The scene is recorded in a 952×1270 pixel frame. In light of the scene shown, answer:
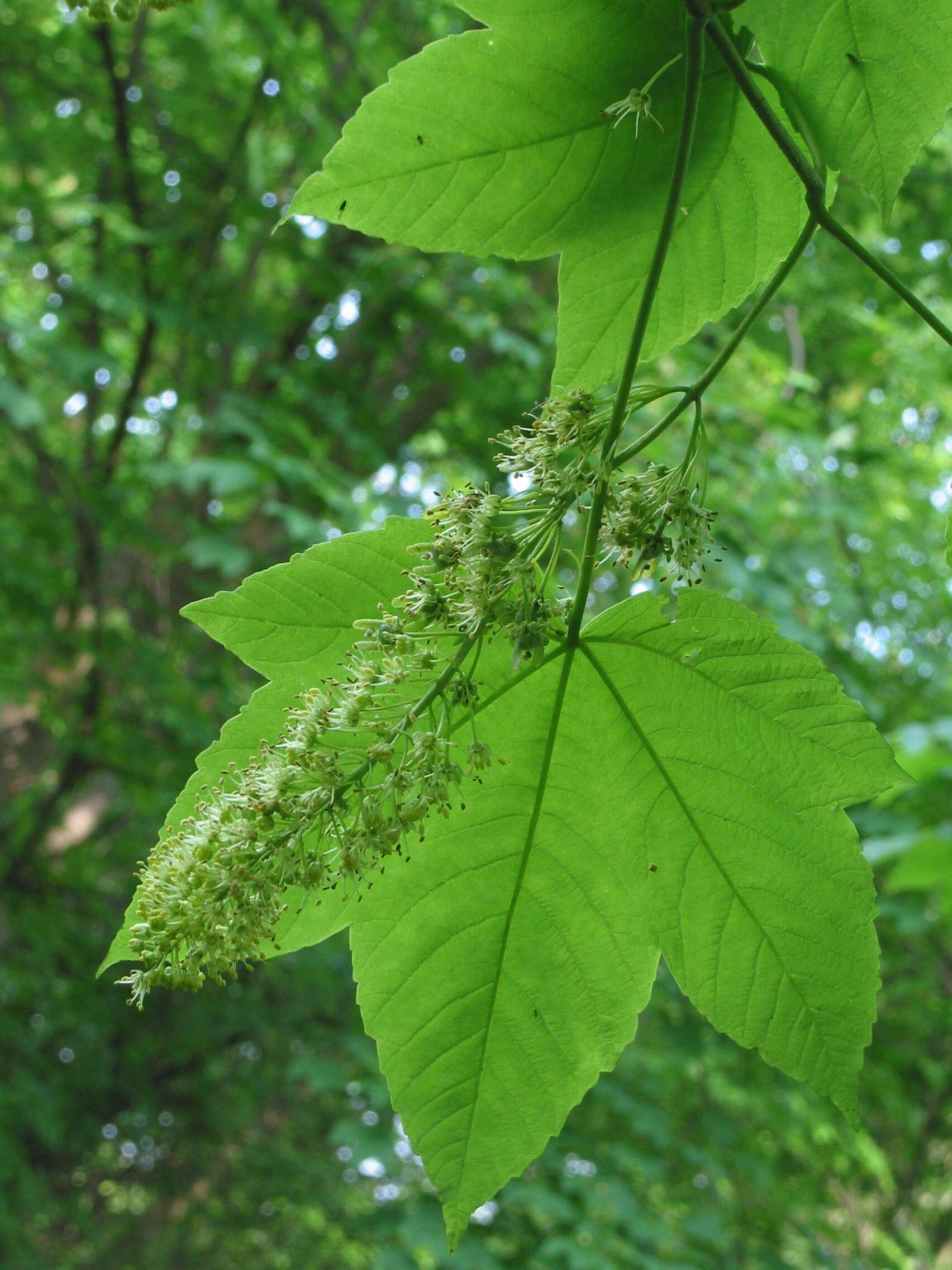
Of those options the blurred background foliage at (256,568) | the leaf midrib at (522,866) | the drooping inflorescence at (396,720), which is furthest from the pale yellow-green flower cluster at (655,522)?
the blurred background foliage at (256,568)

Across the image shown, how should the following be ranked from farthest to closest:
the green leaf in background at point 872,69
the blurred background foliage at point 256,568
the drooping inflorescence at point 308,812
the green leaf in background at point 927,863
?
the blurred background foliage at point 256,568
the green leaf in background at point 927,863
the green leaf in background at point 872,69
the drooping inflorescence at point 308,812

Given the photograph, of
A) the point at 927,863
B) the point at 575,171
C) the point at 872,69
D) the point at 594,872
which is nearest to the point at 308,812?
the point at 594,872

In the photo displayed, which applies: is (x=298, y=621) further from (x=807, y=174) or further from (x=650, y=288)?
(x=807, y=174)

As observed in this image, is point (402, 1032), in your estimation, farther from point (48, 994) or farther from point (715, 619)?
point (48, 994)

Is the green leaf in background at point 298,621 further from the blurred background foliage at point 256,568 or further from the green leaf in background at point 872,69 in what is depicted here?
the blurred background foliage at point 256,568

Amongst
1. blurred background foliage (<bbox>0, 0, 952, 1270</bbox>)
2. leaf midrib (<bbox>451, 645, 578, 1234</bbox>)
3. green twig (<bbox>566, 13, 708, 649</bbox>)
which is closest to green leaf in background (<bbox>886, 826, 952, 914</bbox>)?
blurred background foliage (<bbox>0, 0, 952, 1270</bbox>)

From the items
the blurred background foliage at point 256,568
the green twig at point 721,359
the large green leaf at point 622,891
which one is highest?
the green twig at point 721,359

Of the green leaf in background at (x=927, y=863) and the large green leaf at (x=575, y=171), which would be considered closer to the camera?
the large green leaf at (x=575, y=171)

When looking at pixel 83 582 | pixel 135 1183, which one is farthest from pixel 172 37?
pixel 135 1183
